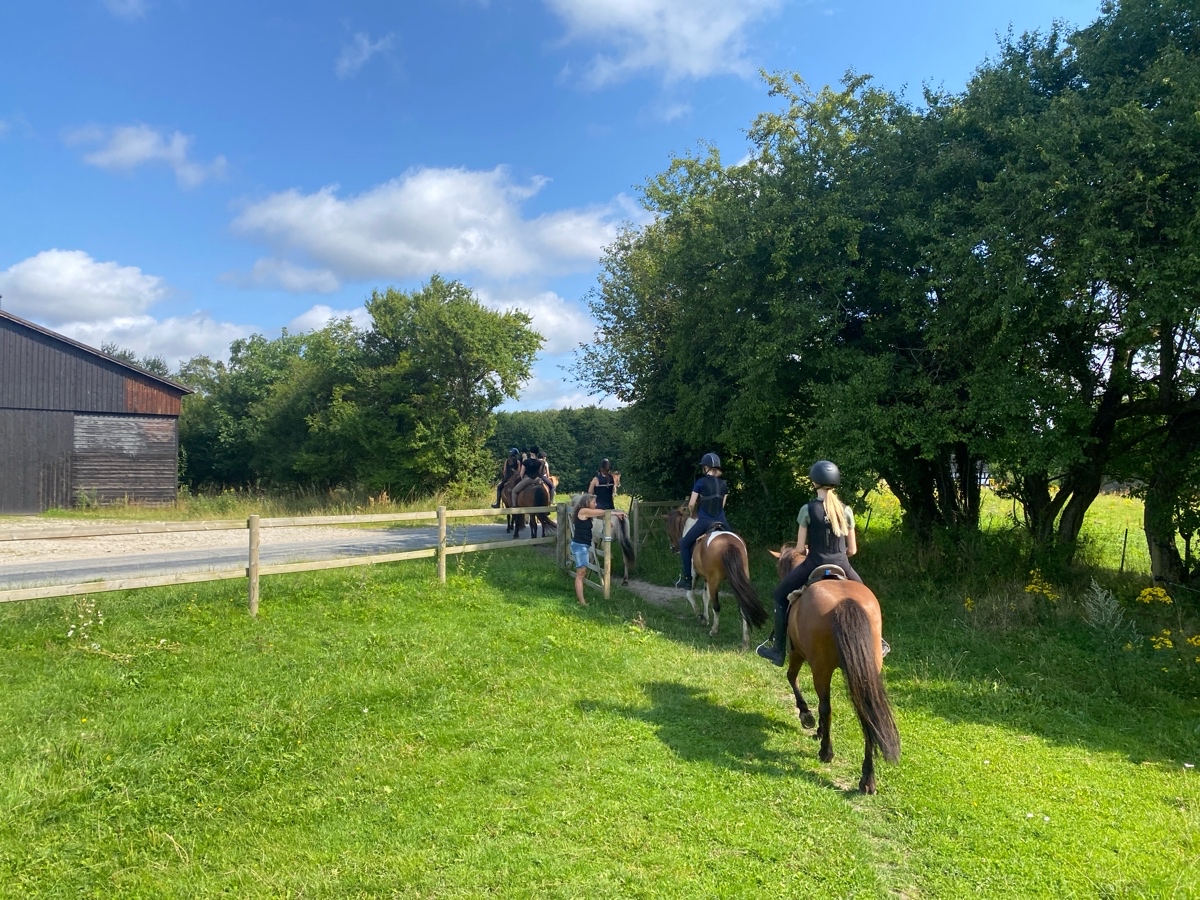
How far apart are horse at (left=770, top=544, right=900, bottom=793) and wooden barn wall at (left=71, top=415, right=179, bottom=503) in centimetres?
2685

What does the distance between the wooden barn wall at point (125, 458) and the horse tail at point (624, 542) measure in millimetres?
21011

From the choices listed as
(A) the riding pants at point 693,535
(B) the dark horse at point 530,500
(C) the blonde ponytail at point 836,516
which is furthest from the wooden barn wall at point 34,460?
(C) the blonde ponytail at point 836,516

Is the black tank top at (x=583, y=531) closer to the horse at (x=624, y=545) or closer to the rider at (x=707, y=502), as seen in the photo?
the rider at (x=707, y=502)

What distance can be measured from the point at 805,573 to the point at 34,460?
2747 cm

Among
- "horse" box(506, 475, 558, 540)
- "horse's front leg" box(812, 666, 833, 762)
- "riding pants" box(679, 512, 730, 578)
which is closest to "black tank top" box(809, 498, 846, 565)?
"horse's front leg" box(812, 666, 833, 762)

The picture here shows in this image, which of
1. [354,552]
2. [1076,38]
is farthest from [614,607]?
[1076,38]

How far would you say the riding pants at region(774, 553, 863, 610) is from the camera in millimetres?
6027

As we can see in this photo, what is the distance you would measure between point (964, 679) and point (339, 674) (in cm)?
668

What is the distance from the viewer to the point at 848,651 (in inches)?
203

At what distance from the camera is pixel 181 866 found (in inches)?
162

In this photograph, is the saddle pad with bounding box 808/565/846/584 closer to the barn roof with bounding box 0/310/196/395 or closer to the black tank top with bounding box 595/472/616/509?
the black tank top with bounding box 595/472/616/509

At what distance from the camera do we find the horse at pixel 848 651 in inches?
197

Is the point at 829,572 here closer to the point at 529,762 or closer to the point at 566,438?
the point at 529,762

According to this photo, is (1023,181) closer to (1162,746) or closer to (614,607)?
(1162,746)
